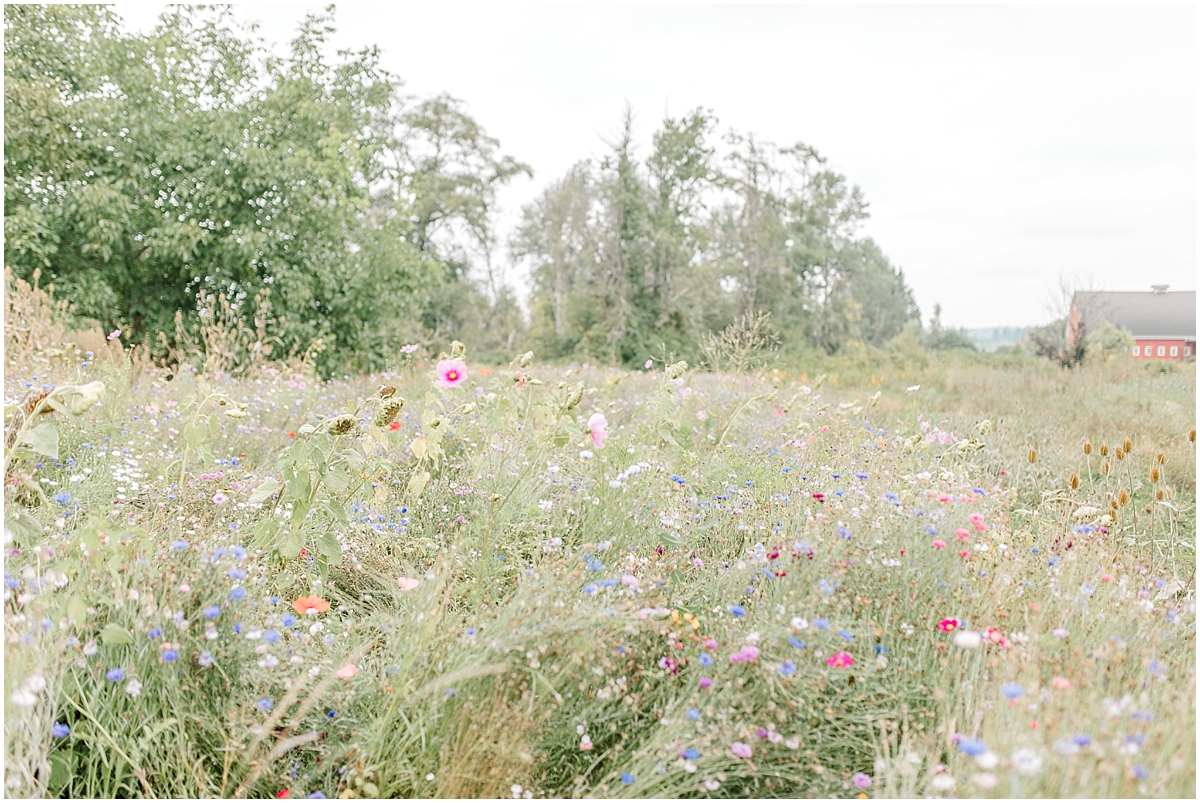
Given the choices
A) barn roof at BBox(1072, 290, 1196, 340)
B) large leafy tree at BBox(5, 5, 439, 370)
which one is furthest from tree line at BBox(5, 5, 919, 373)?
barn roof at BBox(1072, 290, 1196, 340)

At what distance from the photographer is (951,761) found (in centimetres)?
137

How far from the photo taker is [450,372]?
268 centimetres

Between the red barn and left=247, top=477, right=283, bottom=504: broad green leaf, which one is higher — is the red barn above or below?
above

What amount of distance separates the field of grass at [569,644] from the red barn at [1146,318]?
13406mm

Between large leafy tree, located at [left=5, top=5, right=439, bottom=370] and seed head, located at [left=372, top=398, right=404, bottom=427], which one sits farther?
large leafy tree, located at [left=5, top=5, right=439, bottom=370]

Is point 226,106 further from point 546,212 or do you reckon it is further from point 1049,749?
point 546,212

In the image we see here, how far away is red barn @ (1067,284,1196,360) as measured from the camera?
46.5 feet

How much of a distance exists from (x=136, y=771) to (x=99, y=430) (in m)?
2.51

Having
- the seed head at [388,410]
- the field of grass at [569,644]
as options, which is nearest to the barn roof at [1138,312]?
the field of grass at [569,644]

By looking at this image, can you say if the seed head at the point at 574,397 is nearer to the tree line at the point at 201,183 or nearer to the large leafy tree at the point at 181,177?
the tree line at the point at 201,183

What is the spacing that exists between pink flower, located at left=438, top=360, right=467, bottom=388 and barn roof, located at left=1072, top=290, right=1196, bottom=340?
61.0 ft

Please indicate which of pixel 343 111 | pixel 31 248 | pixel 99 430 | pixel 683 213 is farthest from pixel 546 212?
pixel 99 430

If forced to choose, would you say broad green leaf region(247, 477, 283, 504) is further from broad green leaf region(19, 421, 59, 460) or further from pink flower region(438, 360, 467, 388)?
pink flower region(438, 360, 467, 388)

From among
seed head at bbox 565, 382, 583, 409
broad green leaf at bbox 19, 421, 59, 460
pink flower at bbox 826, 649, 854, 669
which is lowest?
pink flower at bbox 826, 649, 854, 669
